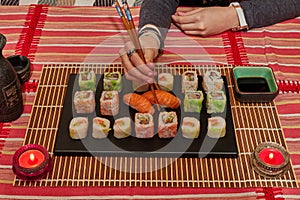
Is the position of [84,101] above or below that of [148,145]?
above

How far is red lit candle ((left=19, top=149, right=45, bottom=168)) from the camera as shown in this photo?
1.47 meters

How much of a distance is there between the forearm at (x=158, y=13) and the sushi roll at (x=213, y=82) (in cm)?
37

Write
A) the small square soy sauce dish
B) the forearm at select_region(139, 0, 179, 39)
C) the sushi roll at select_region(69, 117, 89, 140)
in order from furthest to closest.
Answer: the forearm at select_region(139, 0, 179, 39), the small square soy sauce dish, the sushi roll at select_region(69, 117, 89, 140)

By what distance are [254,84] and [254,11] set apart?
18.6 inches

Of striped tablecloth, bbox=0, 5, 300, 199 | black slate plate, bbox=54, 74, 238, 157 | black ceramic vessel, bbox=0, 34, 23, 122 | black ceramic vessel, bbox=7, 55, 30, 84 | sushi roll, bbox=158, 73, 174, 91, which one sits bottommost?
black slate plate, bbox=54, 74, 238, 157

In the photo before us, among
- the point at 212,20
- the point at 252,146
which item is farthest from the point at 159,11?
the point at 252,146

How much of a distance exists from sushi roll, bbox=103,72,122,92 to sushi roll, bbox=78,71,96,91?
0.14 ft

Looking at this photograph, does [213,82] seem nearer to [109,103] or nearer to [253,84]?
[253,84]

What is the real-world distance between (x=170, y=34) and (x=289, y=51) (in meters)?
0.54

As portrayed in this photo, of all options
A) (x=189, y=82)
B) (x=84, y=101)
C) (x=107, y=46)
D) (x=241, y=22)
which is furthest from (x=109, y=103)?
(x=241, y=22)

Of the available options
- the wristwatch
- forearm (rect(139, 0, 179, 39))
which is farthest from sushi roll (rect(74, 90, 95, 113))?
the wristwatch

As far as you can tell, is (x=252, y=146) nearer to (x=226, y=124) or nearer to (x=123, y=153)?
(x=226, y=124)

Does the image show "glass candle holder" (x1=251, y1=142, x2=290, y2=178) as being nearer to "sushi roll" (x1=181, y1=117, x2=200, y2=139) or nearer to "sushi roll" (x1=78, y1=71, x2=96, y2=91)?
"sushi roll" (x1=181, y1=117, x2=200, y2=139)

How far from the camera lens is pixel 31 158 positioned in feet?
4.86
